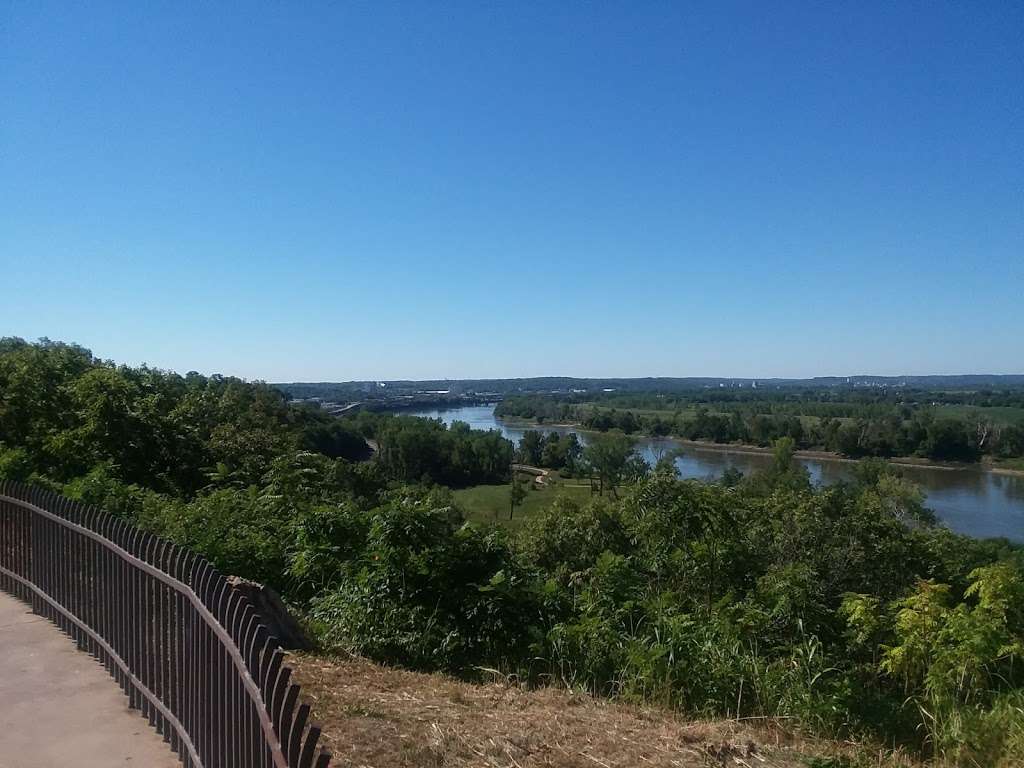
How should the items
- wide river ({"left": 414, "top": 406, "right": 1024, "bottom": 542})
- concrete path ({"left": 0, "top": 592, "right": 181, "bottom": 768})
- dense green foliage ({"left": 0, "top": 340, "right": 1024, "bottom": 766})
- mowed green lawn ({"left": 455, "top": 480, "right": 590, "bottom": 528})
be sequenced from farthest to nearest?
mowed green lawn ({"left": 455, "top": 480, "right": 590, "bottom": 528}) < wide river ({"left": 414, "top": 406, "right": 1024, "bottom": 542}) < dense green foliage ({"left": 0, "top": 340, "right": 1024, "bottom": 766}) < concrete path ({"left": 0, "top": 592, "right": 181, "bottom": 768})

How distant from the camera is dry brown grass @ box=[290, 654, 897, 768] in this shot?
4203 mm

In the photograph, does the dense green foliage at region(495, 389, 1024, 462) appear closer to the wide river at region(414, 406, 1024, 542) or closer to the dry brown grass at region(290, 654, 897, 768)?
the wide river at region(414, 406, 1024, 542)

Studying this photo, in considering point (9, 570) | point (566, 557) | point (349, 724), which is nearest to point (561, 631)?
point (349, 724)

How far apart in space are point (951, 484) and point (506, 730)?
71325mm

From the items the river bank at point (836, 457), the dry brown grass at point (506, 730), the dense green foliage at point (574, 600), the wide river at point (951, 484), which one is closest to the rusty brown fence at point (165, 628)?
the dry brown grass at point (506, 730)

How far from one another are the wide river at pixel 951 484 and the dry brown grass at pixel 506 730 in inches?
1020

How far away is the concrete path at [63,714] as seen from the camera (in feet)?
13.6

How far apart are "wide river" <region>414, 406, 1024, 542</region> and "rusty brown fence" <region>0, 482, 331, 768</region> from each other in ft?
86.3

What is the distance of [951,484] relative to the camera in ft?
213

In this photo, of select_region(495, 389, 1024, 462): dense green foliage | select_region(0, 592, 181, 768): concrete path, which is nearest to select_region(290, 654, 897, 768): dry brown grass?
select_region(0, 592, 181, 768): concrete path

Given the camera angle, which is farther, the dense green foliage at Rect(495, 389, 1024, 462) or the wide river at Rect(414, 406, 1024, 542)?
the dense green foliage at Rect(495, 389, 1024, 462)

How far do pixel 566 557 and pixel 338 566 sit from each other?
14.7 m

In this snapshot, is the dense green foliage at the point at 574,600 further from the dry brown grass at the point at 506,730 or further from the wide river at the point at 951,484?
the wide river at the point at 951,484

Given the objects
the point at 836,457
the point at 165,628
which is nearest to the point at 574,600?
the point at 165,628
